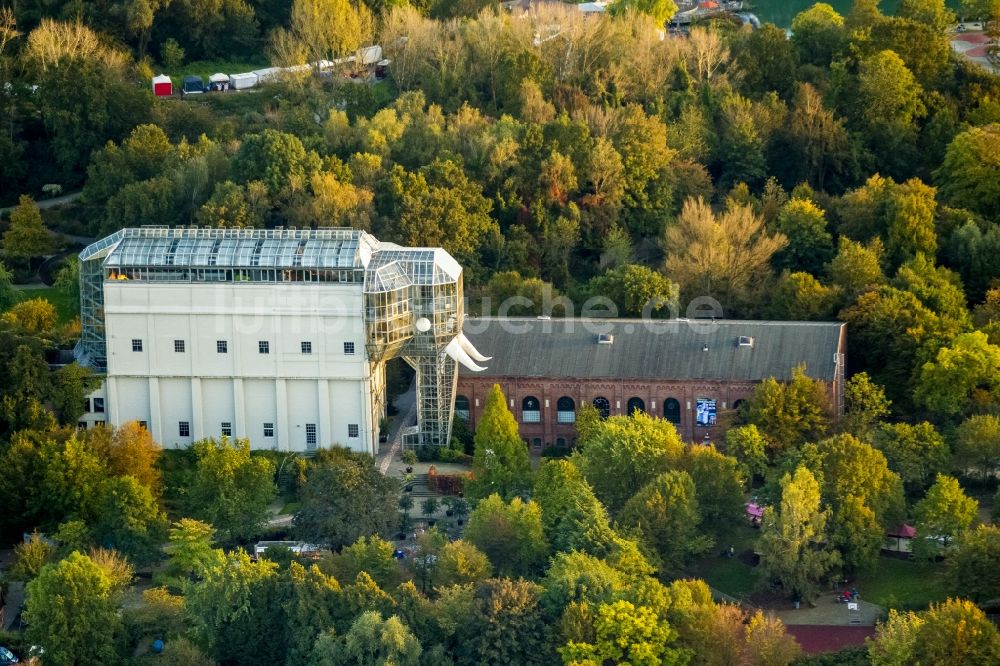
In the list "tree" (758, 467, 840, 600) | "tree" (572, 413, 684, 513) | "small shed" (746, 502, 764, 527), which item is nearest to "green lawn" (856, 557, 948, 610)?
"tree" (758, 467, 840, 600)

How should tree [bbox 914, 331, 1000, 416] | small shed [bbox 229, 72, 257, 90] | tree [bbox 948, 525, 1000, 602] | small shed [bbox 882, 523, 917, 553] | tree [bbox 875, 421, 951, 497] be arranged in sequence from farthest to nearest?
small shed [bbox 229, 72, 257, 90], tree [bbox 914, 331, 1000, 416], tree [bbox 875, 421, 951, 497], small shed [bbox 882, 523, 917, 553], tree [bbox 948, 525, 1000, 602]

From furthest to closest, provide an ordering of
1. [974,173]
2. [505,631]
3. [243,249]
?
[974,173] < [243,249] < [505,631]

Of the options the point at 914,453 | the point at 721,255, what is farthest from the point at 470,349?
the point at 914,453

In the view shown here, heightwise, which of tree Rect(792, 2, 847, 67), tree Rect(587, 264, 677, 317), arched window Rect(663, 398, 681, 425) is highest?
tree Rect(792, 2, 847, 67)

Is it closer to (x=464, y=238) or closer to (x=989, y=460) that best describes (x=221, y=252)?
(x=464, y=238)

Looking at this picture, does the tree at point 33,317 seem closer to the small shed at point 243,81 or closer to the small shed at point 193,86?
the small shed at point 193,86

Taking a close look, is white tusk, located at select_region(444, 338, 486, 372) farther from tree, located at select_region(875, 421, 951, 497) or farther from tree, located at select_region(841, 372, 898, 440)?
tree, located at select_region(875, 421, 951, 497)

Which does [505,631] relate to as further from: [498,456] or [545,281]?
[545,281]

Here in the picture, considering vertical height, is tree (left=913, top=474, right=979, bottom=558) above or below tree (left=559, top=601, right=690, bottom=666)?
above
